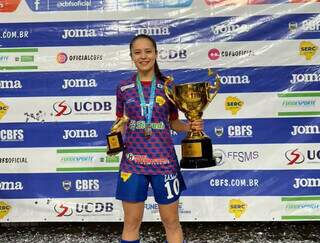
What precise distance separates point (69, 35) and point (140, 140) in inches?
67.1

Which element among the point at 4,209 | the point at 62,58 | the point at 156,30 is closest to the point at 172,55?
the point at 156,30

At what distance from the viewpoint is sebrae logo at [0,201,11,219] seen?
416 cm

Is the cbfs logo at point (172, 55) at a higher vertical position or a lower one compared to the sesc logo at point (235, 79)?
higher

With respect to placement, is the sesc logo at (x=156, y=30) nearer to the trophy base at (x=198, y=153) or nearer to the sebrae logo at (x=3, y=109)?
the sebrae logo at (x=3, y=109)

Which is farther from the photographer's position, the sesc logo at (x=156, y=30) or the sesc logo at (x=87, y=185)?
the sesc logo at (x=87, y=185)

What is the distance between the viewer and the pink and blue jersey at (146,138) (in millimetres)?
2660

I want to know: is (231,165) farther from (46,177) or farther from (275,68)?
(46,177)

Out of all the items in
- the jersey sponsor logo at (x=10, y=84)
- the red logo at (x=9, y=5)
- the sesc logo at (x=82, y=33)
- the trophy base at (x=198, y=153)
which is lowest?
the trophy base at (x=198, y=153)

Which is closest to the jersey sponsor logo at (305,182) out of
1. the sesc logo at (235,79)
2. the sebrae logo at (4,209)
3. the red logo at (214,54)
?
the sesc logo at (235,79)

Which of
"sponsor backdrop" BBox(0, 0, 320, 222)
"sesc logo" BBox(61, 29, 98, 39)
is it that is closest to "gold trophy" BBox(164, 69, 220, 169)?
"sponsor backdrop" BBox(0, 0, 320, 222)

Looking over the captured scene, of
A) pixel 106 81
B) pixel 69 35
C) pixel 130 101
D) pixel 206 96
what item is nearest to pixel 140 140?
pixel 130 101

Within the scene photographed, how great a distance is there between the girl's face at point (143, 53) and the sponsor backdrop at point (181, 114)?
49.8 inches

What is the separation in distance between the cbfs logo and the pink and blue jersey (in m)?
1.27

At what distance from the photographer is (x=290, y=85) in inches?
155
